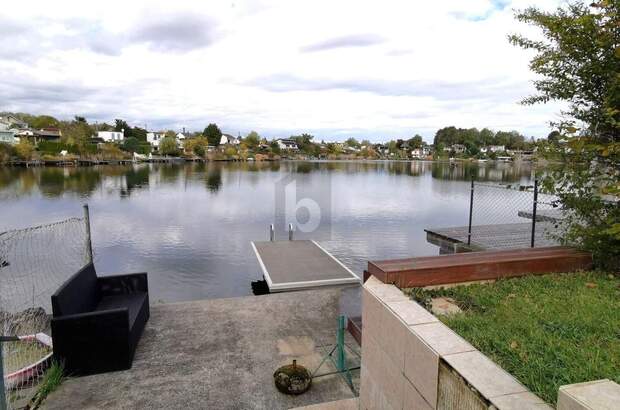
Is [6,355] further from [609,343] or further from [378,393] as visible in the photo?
[609,343]

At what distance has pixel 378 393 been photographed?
2.65m

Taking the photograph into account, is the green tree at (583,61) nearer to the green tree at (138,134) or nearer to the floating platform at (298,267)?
the floating platform at (298,267)

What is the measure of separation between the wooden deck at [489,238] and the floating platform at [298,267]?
2.49 m

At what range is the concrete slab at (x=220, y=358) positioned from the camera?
3568 millimetres

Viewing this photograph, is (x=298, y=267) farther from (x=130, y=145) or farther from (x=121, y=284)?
(x=130, y=145)

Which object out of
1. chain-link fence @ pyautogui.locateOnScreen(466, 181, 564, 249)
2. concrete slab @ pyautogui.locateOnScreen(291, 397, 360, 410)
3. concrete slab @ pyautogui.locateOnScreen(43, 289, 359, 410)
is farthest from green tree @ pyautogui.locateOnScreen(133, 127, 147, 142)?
concrete slab @ pyautogui.locateOnScreen(291, 397, 360, 410)

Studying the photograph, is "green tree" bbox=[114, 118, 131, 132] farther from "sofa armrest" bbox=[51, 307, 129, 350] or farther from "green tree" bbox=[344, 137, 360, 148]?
"sofa armrest" bbox=[51, 307, 129, 350]

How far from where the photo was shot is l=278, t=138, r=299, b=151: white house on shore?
118 m

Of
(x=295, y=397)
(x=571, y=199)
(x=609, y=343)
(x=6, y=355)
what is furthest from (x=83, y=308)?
(x=571, y=199)

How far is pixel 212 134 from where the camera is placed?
335ft
